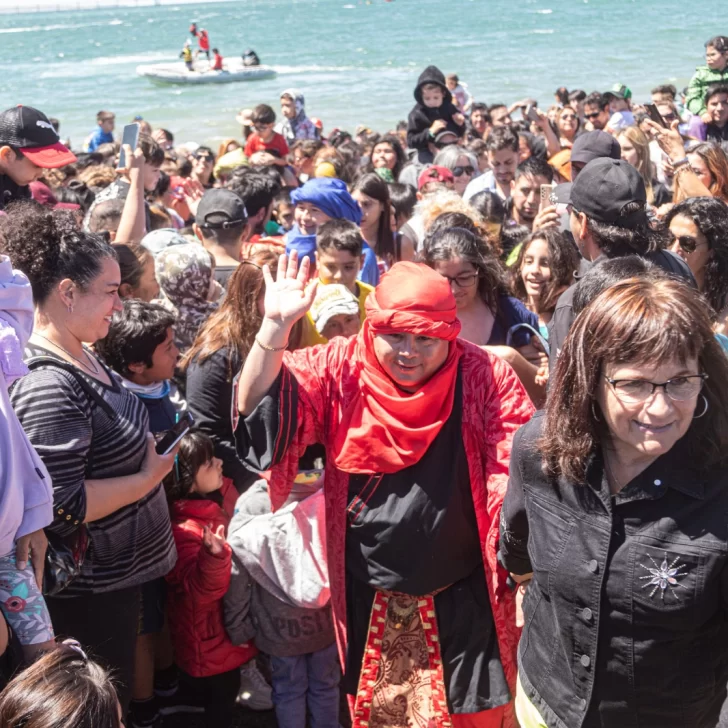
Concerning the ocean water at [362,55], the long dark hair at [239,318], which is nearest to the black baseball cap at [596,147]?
the long dark hair at [239,318]

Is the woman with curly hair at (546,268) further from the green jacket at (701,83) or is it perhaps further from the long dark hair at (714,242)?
the green jacket at (701,83)

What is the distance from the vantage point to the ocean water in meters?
33.6

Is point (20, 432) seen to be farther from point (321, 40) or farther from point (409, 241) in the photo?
point (321, 40)

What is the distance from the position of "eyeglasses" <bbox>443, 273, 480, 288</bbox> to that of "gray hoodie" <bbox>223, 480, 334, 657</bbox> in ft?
3.51

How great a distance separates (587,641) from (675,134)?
5.20m

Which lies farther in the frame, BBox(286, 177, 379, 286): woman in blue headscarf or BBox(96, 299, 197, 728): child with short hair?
BBox(286, 177, 379, 286): woman in blue headscarf

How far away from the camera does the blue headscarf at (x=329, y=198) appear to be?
5410mm

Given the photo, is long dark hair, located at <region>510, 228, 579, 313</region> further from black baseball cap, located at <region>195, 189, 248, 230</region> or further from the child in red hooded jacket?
the child in red hooded jacket

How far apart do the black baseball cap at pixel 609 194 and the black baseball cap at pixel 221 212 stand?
205cm

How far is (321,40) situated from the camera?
70.5 m

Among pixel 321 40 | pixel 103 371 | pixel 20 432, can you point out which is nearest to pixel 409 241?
pixel 103 371

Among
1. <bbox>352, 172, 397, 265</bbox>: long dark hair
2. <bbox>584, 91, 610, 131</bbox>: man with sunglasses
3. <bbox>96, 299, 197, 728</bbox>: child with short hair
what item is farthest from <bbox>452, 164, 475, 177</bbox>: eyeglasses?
<bbox>96, 299, 197, 728</bbox>: child with short hair

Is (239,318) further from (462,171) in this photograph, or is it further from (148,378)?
(462,171)

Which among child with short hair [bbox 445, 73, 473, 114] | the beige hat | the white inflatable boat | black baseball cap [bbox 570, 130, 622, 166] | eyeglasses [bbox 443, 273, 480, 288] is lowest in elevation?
the white inflatable boat
